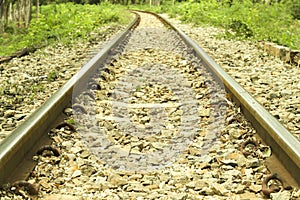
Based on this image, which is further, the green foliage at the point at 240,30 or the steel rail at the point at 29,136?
the green foliage at the point at 240,30

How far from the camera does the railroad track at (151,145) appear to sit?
109 inches

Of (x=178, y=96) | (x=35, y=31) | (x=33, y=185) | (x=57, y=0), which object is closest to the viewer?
(x=33, y=185)

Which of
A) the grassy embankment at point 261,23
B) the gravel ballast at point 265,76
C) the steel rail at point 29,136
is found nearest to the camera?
the steel rail at point 29,136

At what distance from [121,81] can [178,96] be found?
1077mm

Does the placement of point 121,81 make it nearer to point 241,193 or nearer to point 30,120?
point 30,120

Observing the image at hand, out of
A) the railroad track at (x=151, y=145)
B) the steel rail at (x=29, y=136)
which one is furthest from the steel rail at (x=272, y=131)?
the steel rail at (x=29, y=136)

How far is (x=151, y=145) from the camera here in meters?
3.61

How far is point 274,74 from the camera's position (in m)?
5.94

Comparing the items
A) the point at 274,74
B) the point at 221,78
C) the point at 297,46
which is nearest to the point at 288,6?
the point at 297,46

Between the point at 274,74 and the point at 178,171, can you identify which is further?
the point at 274,74

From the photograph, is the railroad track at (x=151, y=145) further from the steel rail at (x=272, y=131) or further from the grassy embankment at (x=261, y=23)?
the grassy embankment at (x=261, y=23)

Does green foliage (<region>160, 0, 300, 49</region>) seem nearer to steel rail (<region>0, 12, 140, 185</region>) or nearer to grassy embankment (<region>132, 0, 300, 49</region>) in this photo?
grassy embankment (<region>132, 0, 300, 49</region>)

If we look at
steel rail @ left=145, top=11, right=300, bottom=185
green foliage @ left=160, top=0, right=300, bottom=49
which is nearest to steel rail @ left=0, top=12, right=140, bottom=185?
steel rail @ left=145, top=11, right=300, bottom=185

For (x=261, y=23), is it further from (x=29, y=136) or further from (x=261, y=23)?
(x=29, y=136)
